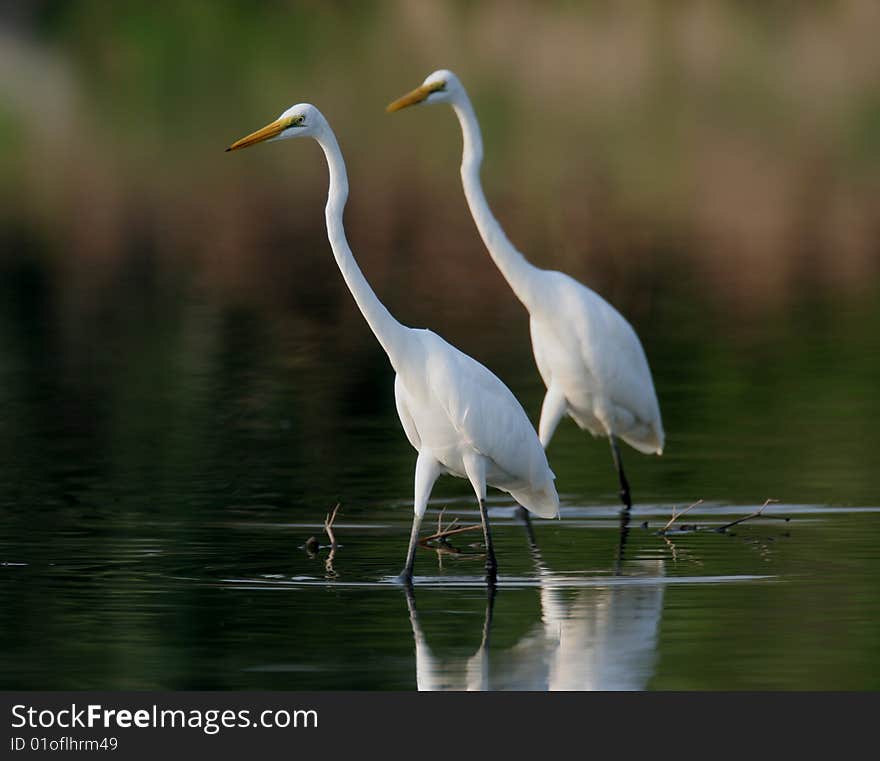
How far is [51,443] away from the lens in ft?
45.6

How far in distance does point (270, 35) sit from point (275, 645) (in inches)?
1509

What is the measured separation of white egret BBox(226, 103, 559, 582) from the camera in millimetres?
9484

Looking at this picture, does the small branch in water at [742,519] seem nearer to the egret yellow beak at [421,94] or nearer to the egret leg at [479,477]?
the egret leg at [479,477]

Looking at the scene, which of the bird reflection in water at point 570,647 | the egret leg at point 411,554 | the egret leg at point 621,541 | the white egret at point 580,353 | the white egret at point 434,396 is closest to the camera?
the bird reflection in water at point 570,647

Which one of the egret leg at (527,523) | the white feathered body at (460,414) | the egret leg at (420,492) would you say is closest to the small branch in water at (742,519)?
the egret leg at (527,523)

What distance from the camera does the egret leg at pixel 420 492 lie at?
30.8ft

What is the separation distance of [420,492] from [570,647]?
5.04ft

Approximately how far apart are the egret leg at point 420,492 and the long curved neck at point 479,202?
7.11 feet

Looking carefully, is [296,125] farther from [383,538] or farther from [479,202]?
[479,202]

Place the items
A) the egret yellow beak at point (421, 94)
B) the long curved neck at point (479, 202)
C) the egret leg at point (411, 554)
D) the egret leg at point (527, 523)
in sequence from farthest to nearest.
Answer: the long curved neck at point (479, 202)
the egret yellow beak at point (421, 94)
the egret leg at point (527, 523)
the egret leg at point (411, 554)

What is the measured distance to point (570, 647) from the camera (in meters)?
8.13

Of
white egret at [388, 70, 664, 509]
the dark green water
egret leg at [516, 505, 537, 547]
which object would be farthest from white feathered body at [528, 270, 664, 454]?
egret leg at [516, 505, 537, 547]

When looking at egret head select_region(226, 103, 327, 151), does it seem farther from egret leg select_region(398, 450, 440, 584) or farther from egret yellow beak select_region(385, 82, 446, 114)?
egret yellow beak select_region(385, 82, 446, 114)

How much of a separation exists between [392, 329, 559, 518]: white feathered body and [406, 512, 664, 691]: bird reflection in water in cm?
55
